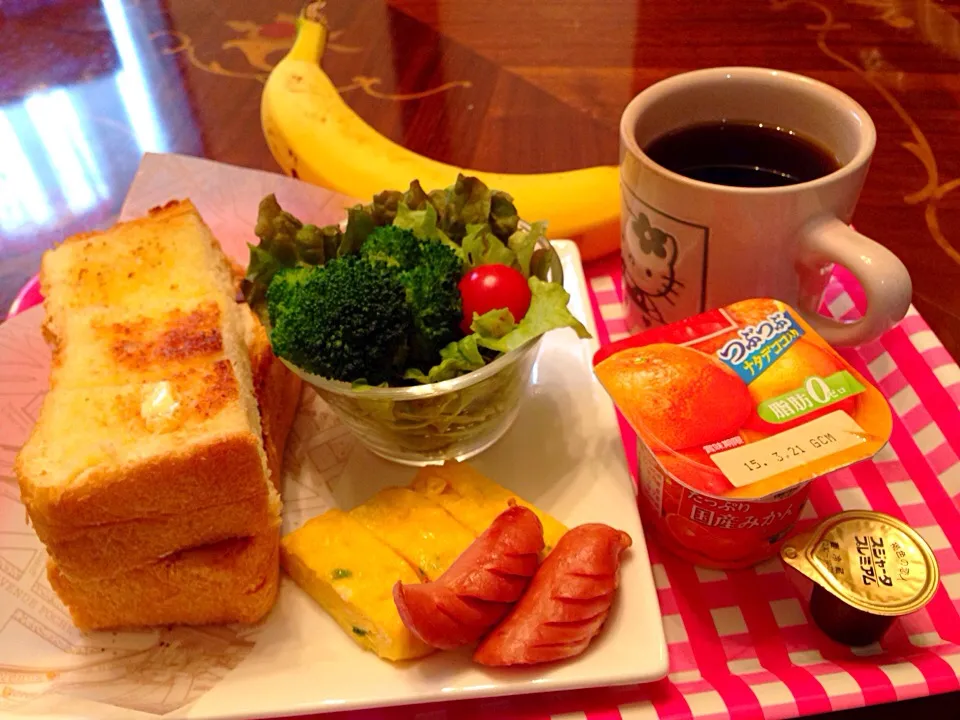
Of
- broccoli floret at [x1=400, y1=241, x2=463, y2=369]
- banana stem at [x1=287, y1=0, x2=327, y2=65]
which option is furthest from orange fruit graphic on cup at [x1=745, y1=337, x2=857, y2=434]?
banana stem at [x1=287, y1=0, x2=327, y2=65]

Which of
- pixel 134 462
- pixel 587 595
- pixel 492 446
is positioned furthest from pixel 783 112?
pixel 134 462

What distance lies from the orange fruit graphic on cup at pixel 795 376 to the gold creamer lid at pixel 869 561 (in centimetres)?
13

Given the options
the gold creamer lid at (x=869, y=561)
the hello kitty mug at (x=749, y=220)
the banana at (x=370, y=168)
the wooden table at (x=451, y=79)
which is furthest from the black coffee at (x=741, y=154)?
the gold creamer lid at (x=869, y=561)

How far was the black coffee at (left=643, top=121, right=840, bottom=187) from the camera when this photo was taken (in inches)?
46.6

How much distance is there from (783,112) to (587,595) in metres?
0.78

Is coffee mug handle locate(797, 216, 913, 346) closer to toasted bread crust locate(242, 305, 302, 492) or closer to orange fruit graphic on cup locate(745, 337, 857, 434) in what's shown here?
orange fruit graphic on cup locate(745, 337, 857, 434)

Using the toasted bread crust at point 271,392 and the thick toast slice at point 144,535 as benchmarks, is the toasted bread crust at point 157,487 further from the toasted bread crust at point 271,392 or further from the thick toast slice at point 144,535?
the toasted bread crust at point 271,392

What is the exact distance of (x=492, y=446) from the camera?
3.91ft

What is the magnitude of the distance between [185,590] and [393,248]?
52cm

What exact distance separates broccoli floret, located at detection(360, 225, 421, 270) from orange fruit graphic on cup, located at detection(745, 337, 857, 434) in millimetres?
480

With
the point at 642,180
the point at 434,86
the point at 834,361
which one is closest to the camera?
the point at 834,361

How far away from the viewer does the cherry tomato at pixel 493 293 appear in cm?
111

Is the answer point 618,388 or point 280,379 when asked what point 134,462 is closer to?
point 280,379

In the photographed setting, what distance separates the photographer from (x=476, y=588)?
0.89 meters
